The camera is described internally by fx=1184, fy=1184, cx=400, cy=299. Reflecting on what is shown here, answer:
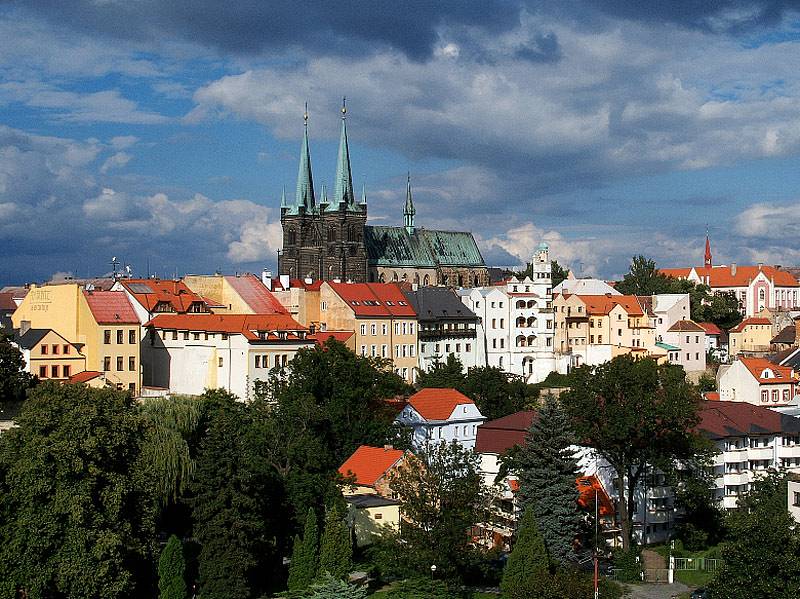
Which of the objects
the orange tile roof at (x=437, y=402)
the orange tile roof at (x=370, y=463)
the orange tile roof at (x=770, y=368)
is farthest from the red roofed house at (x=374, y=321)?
the orange tile roof at (x=370, y=463)

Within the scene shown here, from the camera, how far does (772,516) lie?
1989 inches

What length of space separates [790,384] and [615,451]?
39.8 m

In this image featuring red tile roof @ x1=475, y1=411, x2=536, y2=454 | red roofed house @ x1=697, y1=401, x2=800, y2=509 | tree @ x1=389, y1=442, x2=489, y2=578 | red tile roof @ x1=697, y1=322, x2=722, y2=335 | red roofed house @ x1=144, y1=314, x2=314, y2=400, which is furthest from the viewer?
red tile roof @ x1=697, y1=322, x2=722, y2=335

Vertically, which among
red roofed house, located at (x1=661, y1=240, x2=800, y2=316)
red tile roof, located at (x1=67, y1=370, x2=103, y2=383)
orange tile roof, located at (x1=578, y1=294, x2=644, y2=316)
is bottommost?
red tile roof, located at (x1=67, y1=370, x2=103, y2=383)

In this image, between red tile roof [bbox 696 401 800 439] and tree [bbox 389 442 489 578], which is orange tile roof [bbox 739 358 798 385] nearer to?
red tile roof [bbox 696 401 800 439]

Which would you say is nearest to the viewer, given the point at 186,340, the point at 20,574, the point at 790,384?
the point at 20,574

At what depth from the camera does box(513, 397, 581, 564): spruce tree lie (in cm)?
5834

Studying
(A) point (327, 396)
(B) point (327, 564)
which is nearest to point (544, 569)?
(B) point (327, 564)

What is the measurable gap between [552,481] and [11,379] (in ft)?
107

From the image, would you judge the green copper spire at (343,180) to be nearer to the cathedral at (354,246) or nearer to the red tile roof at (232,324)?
the cathedral at (354,246)

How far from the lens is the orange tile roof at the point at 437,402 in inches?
3211

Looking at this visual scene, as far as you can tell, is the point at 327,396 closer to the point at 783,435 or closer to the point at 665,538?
the point at 665,538

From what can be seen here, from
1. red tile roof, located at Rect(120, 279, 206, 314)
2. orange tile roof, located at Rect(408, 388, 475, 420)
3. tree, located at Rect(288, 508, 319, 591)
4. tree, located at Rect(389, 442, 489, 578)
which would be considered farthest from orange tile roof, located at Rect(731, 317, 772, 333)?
tree, located at Rect(288, 508, 319, 591)

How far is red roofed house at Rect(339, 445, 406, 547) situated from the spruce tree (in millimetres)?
7163
